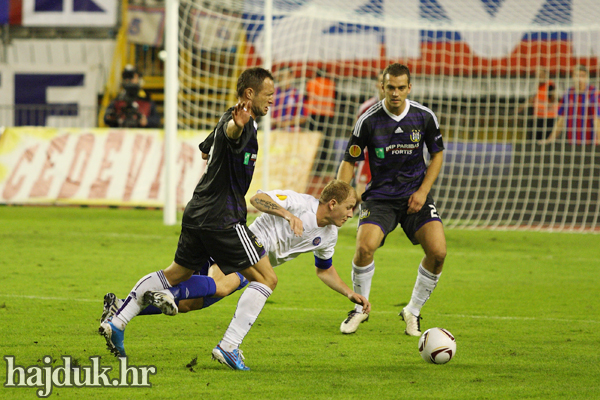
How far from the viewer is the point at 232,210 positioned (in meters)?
4.52

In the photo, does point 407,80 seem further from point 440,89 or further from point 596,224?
point 440,89

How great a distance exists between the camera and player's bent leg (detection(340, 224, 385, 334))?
5.59 meters

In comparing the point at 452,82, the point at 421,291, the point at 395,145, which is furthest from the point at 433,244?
the point at 452,82

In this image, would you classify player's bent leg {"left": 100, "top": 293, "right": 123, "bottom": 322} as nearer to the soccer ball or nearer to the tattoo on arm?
the tattoo on arm

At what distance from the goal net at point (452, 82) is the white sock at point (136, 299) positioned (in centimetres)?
768

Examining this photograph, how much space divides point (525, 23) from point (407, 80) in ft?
29.7

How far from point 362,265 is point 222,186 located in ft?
5.56

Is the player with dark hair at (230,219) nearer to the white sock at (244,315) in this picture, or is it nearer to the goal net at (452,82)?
the white sock at (244,315)

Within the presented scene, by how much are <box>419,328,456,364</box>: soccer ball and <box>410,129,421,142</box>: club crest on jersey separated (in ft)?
5.60

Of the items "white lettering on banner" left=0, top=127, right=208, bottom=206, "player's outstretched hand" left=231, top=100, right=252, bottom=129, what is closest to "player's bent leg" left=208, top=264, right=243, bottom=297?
"player's outstretched hand" left=231, top=100, right=252, bottom=129

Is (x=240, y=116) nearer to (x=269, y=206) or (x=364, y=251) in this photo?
(x=269, y=206)

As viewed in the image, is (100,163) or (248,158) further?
(100,163)

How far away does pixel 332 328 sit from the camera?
5.74 metres

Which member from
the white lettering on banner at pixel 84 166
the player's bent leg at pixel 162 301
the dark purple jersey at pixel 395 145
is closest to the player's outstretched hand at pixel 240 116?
the player's bent leg at pixel 162 301
